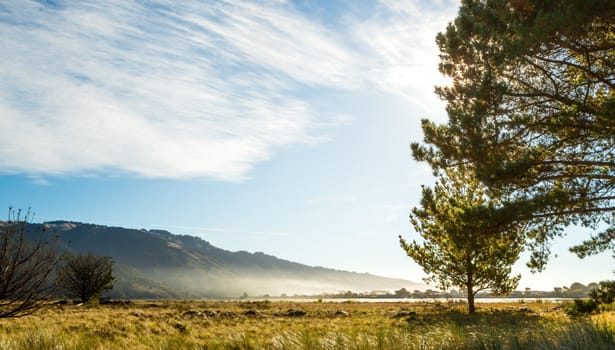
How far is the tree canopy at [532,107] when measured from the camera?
39.5ft

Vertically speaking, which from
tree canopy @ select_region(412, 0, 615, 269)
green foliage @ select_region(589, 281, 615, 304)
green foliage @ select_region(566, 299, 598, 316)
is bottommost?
green foliage @ select_region(566, 299, 598, 316)

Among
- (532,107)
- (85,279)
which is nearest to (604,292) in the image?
(532,107)

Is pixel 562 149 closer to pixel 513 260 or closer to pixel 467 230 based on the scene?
pixel 467 230

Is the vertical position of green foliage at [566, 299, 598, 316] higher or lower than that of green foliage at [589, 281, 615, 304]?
lower

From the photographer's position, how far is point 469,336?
8070mm

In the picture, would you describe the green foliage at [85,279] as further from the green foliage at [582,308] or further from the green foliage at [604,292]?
the green foliage at [604,292]

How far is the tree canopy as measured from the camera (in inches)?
475

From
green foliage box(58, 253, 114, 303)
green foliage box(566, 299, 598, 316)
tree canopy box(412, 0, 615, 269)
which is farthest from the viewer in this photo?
green foliage box(58, 253, 114, 303)

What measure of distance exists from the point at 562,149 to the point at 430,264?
643 inches

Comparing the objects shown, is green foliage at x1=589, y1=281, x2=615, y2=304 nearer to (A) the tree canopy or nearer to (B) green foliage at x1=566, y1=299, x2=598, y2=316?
(A) the tree canopy

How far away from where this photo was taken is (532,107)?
45.2 ft

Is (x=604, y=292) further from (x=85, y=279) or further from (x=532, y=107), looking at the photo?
(x=85, y=279)

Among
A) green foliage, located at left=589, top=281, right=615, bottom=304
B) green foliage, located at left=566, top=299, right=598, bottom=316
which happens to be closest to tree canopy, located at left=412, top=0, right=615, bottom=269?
green foliage, located at left=589, top=281, right=615, bottom=304

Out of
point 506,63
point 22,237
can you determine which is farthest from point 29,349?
point 506,63
